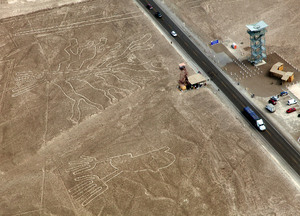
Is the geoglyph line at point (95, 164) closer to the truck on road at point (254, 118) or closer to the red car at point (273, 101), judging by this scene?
the truck on road at point (254, 118)

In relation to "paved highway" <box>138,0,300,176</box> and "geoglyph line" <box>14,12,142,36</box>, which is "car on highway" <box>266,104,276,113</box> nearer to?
"paved highway" <box>138,0,300,176</box>

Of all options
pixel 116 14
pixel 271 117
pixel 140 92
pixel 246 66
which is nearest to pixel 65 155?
pixel 140 92

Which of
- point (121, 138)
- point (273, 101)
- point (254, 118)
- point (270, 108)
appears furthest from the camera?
point (273, 101)

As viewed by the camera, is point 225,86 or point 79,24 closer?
point 225,86

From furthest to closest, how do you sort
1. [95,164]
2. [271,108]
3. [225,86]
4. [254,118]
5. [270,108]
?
[225,86]
[270,108]
[271,108]
[254,118]
[95,164]

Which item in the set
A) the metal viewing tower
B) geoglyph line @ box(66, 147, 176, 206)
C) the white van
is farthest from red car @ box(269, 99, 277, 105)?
geoglyph line @ box(66, 147, 176, 206)

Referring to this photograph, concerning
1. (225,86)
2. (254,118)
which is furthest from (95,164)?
(225,86)

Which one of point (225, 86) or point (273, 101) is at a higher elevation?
point (273, 101)

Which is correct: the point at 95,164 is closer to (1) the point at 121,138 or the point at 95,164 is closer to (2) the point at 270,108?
(1) the point at 121,138
